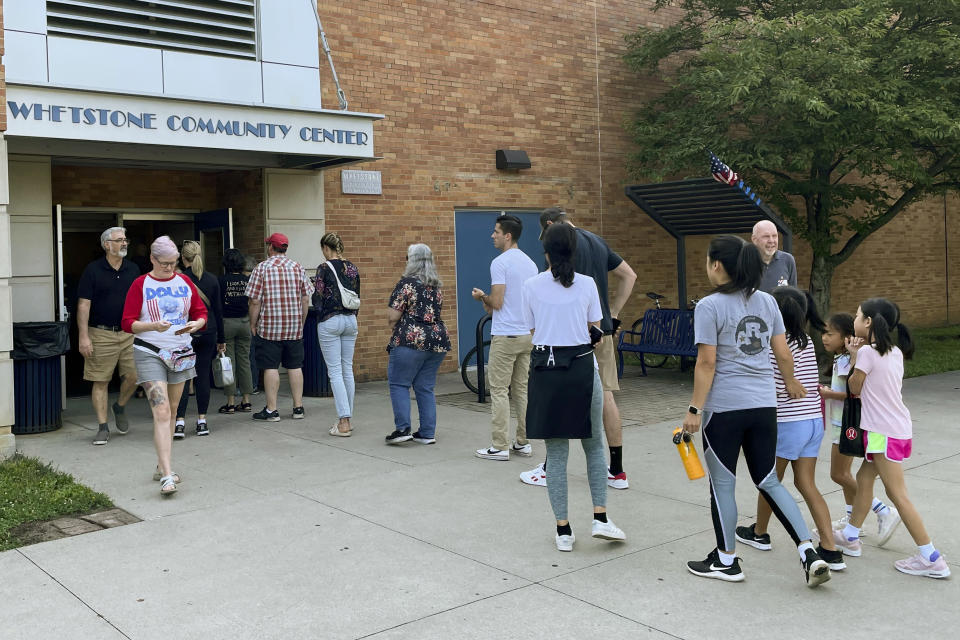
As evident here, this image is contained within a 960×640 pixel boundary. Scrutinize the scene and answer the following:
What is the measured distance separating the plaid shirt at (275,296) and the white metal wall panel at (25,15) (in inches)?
A: 123

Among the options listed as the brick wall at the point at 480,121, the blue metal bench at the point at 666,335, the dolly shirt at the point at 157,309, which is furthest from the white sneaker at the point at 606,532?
the brick wall at the point at 480,121

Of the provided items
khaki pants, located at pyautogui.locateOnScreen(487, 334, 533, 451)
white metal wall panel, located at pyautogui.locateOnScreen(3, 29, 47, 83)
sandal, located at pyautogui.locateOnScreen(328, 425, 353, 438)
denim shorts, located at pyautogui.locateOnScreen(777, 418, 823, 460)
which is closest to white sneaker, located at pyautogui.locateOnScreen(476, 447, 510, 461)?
khaki pants, located at pyautogui.locateOnScreen(487, 334, 533, 451)

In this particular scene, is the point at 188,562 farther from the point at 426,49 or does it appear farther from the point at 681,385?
the point at 426,49

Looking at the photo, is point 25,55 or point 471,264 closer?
point 25,55

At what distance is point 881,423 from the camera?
182 inches

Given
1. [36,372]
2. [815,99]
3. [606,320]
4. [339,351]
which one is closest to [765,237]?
[606,320]

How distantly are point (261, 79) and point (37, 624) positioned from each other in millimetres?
7398

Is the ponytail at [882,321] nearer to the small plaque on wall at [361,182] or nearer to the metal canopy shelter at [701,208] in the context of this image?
the metal canopy shelter at [701,208]

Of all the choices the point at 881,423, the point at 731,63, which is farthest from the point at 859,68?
the point at 881,423

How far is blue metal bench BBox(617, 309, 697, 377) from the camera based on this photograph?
11766 mm

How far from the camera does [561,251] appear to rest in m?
4.95

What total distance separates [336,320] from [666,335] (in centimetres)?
529

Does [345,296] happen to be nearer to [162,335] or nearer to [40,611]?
[162,335]

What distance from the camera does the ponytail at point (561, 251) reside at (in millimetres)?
4941
